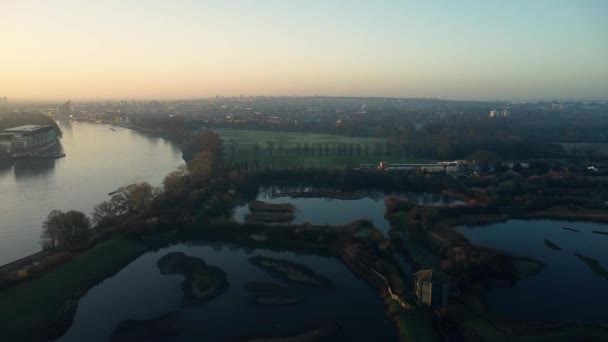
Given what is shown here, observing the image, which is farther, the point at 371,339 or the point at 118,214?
the point at 118,214

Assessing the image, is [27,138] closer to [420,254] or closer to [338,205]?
[338,205]

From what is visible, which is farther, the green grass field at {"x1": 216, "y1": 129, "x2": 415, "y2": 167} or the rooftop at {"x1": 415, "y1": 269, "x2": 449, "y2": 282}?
the green grass field at {"x1": 216, "y1": 129, "x2": 415, "y2": 167}

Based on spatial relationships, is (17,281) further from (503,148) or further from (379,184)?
(503,148)

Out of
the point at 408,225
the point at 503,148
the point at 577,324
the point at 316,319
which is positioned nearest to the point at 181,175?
the point at 408,225

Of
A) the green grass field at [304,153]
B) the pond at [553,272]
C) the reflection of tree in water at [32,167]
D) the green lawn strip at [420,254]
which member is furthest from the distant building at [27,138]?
the pond at [553,272]

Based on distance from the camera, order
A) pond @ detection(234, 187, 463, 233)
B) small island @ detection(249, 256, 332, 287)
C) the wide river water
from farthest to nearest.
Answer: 1. pond @ detection(234, 187, 463, 233)
2. the wide river water
3. small island @ detection(249, 256, 332, 287)

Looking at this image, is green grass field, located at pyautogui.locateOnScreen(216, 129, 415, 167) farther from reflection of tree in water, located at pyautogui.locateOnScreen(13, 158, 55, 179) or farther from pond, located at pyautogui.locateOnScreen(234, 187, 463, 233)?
reflection of tree in water, located at pyautogui.locateOnScreen(13, 158, 55, 179)

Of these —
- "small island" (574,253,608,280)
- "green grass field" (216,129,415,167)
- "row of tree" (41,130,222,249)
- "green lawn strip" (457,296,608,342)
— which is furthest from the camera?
"green grass field" (216,129,415,167)

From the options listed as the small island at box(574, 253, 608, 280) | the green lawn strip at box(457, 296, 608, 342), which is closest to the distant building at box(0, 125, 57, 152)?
the green lawn strip at box(457, 296, 608, 342)

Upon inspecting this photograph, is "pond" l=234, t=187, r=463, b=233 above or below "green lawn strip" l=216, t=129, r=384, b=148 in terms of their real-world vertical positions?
below
